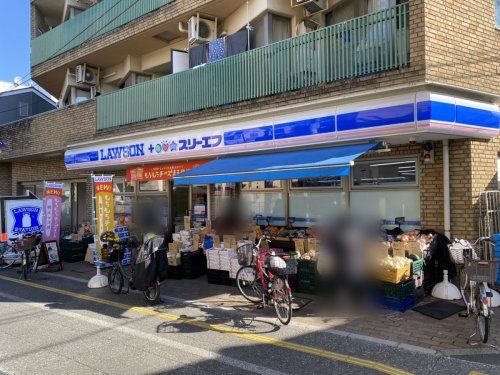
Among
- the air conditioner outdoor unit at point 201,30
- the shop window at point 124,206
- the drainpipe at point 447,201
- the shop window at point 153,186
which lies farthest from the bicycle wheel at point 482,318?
the shop window at point 124,206

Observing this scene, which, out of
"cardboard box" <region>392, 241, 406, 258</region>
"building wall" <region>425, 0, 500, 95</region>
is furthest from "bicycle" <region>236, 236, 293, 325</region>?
"building wall" <region>425, 0, 500, 95</region>

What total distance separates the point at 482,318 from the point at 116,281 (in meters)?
6.55

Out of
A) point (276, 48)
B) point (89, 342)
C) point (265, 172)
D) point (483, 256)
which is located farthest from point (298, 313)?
point (276, 48)

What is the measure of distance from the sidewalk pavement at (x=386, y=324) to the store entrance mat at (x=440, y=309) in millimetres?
113

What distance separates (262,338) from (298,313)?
1.27 meters

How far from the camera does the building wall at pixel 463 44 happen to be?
7465 millimetres

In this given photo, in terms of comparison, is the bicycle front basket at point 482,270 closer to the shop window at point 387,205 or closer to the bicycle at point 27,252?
the shop window at point 387,205

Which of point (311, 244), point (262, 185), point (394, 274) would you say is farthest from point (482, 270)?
point (262, 185)

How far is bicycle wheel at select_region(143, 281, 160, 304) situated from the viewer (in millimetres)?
7777

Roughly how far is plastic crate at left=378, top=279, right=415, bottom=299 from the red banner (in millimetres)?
5991

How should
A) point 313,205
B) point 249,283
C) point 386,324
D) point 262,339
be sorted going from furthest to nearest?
point 313,205
point 249,283
point 386,324
point 262,339

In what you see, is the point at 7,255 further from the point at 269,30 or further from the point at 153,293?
the point at 269,30

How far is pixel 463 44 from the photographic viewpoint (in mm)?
8078

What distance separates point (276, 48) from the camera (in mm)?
9719
